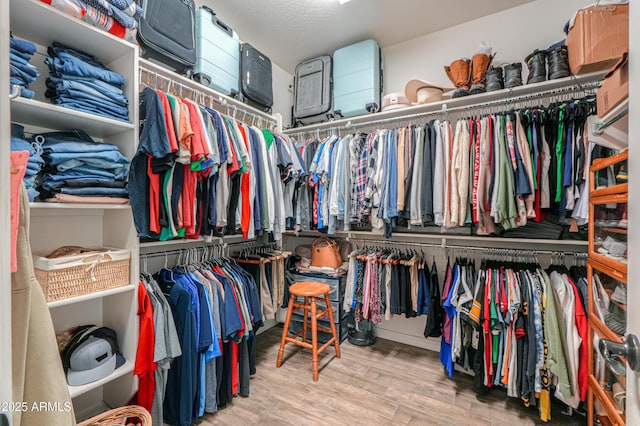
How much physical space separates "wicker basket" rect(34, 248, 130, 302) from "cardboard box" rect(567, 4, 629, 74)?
2.72 m

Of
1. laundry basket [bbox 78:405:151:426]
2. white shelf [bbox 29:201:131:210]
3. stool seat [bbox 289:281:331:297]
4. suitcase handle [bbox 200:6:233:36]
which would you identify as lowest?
laundry basket [bbox 78:405:151:426]

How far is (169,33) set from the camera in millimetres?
1789

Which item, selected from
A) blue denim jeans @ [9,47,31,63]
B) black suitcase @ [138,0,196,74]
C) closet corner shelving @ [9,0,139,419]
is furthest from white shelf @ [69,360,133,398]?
black suitcase @ [138,0,196,74]

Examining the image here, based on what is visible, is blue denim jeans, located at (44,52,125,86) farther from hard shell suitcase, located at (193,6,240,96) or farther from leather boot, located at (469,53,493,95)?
leather boot, located at (469,53,493,95)

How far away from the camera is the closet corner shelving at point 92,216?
1318 millimetres

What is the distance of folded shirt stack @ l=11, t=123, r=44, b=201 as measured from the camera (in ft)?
3.75

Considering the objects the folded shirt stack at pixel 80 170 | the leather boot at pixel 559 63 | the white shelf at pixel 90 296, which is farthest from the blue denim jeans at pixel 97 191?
the leather boot at pixel 559 63

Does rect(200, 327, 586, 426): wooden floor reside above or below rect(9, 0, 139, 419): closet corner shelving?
below

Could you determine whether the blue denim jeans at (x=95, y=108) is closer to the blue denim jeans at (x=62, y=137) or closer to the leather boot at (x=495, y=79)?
the blue denim jeans at (x=62, y=137)

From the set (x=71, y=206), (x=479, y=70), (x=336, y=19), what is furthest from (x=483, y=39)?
(x=71, y=206)

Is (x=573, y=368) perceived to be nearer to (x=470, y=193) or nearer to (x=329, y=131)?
(x=470, y=193)

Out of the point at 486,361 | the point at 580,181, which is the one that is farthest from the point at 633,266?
the point at 486,361

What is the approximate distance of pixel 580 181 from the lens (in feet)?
5.57

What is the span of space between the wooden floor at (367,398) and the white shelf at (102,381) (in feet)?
1.97
